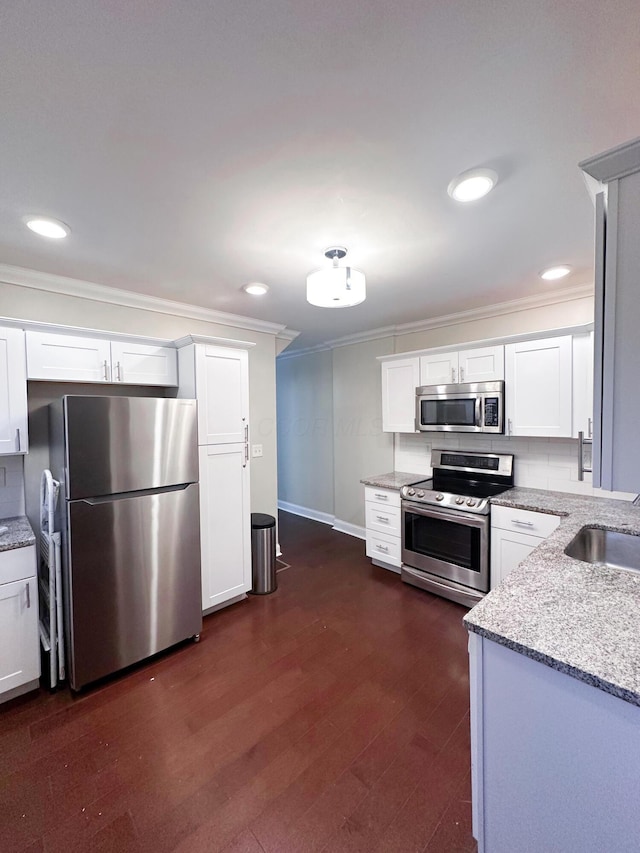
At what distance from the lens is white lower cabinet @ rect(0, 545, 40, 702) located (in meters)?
1.93

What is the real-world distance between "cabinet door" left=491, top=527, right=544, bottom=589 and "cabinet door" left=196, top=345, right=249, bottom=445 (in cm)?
215

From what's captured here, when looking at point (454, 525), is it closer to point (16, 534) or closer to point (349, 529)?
point (349, 529)

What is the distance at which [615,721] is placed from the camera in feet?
2.72

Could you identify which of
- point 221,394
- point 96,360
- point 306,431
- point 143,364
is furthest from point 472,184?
point 306,431

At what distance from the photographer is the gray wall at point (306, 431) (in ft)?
16.7

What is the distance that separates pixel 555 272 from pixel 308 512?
13.8ft

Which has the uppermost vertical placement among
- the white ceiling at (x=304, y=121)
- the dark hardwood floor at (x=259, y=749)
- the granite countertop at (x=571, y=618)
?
the white ceiling at (x=304, y=121)

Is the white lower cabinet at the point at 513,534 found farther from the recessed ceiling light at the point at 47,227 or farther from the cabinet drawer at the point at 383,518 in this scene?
the recessed ceiling light at the point at 47,227

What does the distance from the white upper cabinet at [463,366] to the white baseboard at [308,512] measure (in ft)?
8.33

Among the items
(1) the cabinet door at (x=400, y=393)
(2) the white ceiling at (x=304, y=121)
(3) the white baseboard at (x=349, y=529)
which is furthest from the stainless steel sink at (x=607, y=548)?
(3) the white baseboard at (x=349, y=529)

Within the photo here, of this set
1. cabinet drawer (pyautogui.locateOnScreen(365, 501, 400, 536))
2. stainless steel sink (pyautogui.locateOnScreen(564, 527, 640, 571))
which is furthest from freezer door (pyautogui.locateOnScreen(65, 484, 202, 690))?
stainless steel sink (pyautogui.locateOnScreen(564, 527, 640, 571))

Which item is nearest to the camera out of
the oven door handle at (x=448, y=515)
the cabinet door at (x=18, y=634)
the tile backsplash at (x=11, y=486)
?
the cabinet door at (x=18, y=634)

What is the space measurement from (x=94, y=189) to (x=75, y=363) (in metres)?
1.27

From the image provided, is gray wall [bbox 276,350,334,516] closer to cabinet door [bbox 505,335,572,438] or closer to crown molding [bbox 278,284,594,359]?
crown molding [bbox 278,284,594,359]
